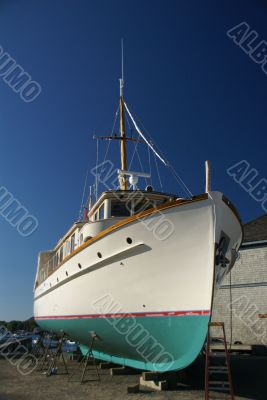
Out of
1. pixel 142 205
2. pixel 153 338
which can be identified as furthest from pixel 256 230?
pixel 153 338

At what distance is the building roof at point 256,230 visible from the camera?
63.4ft

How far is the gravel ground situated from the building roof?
25.4 ft

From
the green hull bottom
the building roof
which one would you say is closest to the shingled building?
the building roof

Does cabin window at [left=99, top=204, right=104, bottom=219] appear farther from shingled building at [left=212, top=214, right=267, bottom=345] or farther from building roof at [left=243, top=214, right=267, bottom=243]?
building roof at [left=243, top=214, right=267, bottom=243]

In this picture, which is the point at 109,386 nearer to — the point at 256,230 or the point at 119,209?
the point at 119,209

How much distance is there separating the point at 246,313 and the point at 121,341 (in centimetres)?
1072

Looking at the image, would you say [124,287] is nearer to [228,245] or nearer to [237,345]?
[228,245]

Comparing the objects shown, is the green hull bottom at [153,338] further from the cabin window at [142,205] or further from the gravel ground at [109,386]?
the cabin window at [142,205]

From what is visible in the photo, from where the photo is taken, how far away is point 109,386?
30.5 ft

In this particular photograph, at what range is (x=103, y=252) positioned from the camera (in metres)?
9.36

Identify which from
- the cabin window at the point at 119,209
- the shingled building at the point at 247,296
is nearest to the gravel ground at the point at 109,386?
the cabin window at the point at 119,209

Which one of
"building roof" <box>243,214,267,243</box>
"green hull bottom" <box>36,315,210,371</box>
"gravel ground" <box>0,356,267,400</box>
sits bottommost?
"gravel ground" <box>0,356,267,400</box>

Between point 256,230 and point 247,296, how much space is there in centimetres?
376

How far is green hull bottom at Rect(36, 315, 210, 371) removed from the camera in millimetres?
7801
